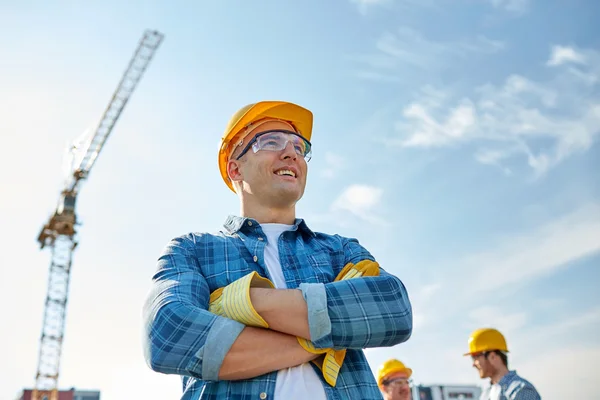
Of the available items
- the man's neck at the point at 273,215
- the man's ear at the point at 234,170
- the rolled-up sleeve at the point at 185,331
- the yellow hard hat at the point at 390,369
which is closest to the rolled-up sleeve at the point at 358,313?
the rolled-up sleeve at the point at 185,331

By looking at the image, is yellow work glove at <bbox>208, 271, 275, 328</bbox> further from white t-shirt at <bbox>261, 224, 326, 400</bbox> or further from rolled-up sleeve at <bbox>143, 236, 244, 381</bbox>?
white t-shirt at <bbox>261, 224, 326, 400</bbox>

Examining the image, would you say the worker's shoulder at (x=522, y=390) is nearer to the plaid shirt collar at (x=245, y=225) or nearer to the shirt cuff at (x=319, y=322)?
the plaid shirt collar at (x=245, y=225)

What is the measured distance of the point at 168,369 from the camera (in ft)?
7.78

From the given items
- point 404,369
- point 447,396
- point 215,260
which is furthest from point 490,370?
point 447,396

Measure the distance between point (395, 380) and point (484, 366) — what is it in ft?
5.01

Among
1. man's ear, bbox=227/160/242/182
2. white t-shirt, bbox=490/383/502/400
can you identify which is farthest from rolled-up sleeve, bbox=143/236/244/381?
white t-shirt, bbox=490/383/502/400

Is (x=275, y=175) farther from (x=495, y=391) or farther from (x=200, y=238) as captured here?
(x=495, y=391)

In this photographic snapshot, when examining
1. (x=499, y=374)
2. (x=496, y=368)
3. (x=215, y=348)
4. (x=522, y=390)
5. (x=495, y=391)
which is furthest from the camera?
(x=496, y=368)

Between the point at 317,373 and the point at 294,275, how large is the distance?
532 millimetres

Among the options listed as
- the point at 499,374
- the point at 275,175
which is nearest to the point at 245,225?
the point at 275,175

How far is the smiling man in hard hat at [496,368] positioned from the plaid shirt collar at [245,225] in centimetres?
517

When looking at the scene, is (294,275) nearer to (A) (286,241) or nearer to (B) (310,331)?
(A) (286,241)

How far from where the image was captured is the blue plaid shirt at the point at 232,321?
2.34 m

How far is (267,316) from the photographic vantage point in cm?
241
